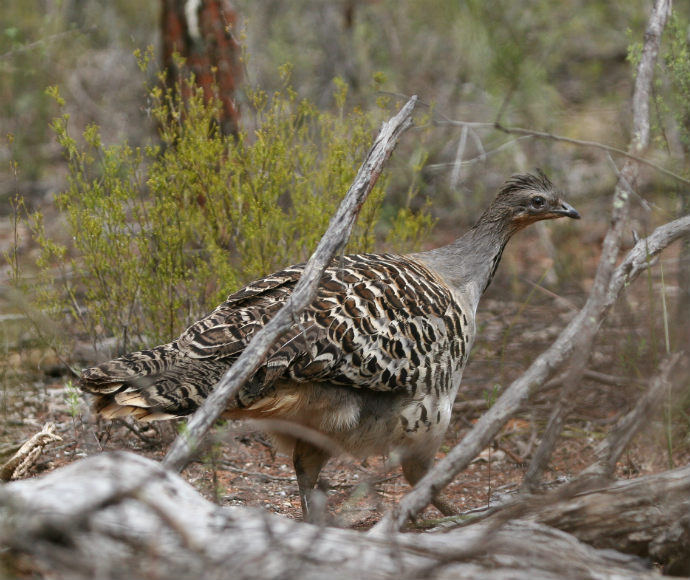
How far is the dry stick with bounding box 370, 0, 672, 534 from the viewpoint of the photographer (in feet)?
9.84

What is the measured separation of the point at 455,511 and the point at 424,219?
201cm

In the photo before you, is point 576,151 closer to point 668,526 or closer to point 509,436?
point 509,436

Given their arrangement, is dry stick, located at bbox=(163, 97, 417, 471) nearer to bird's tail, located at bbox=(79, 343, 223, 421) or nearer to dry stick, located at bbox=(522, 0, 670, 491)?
bird's tail, located at bbox=(79, 343, 223, 421)

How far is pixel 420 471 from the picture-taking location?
465 cm

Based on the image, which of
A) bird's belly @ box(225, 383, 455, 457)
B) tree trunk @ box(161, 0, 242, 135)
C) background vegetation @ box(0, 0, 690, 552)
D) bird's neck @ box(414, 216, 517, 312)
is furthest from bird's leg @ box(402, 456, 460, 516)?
tree trunk @ box(161, 0, 242, 135)

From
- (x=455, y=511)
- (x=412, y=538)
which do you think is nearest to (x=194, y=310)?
(x=455, y=511)

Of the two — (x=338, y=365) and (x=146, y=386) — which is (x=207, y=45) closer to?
(x=338, y=365)

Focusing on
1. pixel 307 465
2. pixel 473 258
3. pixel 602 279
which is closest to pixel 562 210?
pixel 473 258

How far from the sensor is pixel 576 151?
9.86 m

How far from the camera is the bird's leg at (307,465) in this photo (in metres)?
4.43

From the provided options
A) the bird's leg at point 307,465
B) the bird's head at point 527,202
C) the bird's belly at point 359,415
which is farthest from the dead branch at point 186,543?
the bird's head at point 527,202

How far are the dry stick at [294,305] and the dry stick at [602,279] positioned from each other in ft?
3.32

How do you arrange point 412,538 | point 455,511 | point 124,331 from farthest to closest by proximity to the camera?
point 124,331, point 455,511, point 412,538

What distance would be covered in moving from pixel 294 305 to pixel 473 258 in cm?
191
